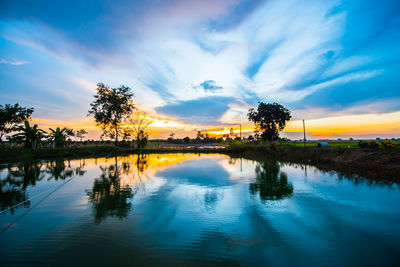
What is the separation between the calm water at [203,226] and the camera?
385 cm

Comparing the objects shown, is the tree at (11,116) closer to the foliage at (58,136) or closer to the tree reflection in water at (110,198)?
the foliage at (58,136)

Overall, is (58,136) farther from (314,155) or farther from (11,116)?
(314,155)

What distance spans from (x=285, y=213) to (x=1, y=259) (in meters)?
7.63

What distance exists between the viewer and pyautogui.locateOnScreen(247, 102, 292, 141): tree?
37.1 metres

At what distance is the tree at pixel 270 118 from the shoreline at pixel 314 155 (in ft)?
26.7

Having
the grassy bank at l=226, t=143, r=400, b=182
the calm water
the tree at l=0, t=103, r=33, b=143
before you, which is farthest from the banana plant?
the grassy bank at l=226, t=143, r=400, b=182

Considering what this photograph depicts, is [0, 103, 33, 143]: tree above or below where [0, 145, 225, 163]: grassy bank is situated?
above

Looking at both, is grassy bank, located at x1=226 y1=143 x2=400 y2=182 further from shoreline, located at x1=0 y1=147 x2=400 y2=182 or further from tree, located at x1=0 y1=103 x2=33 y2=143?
tree, located at x1=0 y1=103 x2=33 y2=143

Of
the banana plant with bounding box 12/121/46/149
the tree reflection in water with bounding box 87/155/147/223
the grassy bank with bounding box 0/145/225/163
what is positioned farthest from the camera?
the banana plant with bounding box 12/121/46/149

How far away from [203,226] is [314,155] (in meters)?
19.1

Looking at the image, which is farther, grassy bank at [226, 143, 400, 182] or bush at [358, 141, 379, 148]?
bush at [358, 141, 379, 148]

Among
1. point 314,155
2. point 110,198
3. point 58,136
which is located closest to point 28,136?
point 58,136

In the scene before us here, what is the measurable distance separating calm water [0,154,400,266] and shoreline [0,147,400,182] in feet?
12.4

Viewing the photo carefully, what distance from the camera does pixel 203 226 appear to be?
17.3 ft
